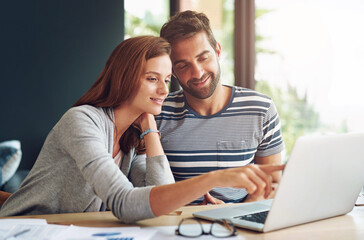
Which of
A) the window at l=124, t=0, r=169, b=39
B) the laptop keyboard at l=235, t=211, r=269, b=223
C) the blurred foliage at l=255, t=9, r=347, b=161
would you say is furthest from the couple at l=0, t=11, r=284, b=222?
the window at l=124, t=0, r=169, b=39

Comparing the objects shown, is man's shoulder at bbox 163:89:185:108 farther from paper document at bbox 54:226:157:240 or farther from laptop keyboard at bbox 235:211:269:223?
paper document at bbox 54:226:157:240

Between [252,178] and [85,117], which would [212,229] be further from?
[85,117]

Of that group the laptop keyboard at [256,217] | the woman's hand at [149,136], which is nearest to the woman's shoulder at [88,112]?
the woman's hand at [149,136]

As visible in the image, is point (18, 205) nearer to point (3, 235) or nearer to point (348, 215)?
point (3, 235)

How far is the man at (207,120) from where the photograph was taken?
79.6 inches

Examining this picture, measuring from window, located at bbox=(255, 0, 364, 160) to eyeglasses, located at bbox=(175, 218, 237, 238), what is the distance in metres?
2.14

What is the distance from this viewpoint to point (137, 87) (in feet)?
5.50

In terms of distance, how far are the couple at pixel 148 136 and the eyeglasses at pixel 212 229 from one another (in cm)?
7

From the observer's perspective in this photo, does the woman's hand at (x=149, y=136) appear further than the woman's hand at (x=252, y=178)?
Yes

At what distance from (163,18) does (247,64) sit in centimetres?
83

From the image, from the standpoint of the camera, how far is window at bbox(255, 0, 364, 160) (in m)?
3.07

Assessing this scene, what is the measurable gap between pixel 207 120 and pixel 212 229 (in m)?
0.96

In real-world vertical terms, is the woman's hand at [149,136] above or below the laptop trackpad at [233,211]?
above

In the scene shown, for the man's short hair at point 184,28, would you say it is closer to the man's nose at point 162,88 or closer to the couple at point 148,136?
the couple at point 148,136
